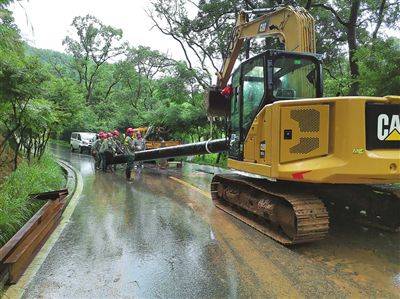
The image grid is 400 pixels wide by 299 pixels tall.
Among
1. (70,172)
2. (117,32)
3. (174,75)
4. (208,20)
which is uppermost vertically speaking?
(117,32)

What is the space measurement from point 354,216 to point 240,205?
7.13 ft

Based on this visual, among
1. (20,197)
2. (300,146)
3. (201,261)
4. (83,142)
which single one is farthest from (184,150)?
(83,142)

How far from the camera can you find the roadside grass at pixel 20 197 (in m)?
6.97

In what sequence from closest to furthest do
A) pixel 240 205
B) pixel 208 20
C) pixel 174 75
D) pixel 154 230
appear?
pixel 154 230, pixel 240 205, pixel 208 20, pixel 174 75

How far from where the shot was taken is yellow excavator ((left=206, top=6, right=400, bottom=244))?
218 inches

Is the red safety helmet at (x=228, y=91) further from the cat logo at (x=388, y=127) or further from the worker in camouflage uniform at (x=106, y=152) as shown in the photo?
the worker in camouflage uniform at (x=106, y=152)

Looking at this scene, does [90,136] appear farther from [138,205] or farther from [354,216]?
[354,216]

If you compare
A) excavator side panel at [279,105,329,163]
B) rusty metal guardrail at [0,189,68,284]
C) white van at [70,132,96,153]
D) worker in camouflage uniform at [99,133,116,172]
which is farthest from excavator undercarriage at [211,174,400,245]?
white van at [70,132,96,153]

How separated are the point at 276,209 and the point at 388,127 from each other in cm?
217

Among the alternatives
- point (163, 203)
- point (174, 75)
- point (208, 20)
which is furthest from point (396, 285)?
point (174, 75)

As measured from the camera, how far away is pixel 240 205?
8180mm

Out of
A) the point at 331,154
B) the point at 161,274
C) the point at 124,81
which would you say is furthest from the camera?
the point at 124,81

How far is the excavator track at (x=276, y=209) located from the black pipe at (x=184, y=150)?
2.71 meters

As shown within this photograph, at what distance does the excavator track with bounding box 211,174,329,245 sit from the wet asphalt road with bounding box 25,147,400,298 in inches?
9.2
